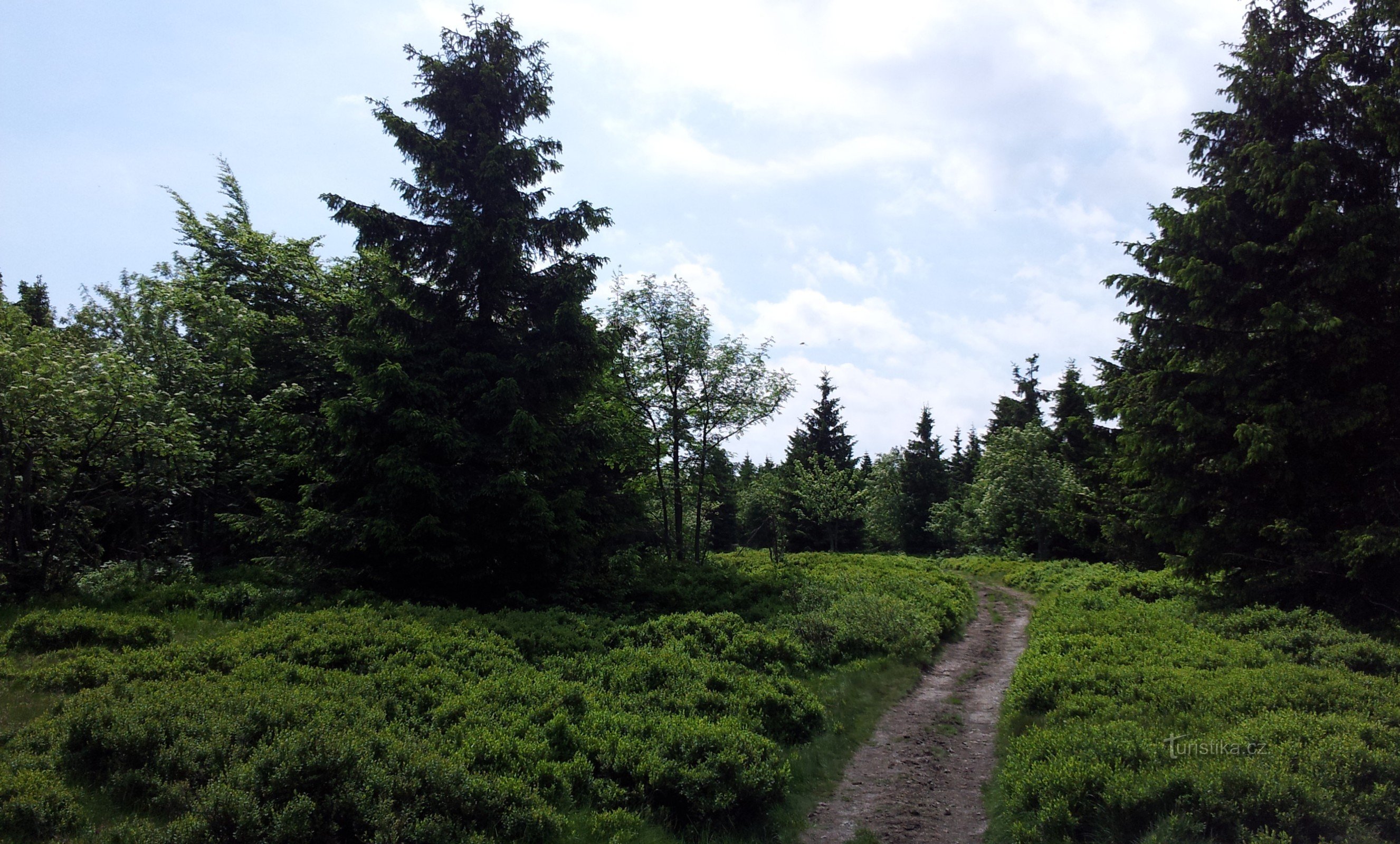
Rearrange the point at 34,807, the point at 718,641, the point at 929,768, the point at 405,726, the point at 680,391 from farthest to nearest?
the point at 680,391, the point at 718,641, the point at 929,768, the point at 405,726, the point at 34,807

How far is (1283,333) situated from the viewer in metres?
14.3

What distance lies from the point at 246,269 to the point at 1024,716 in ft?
89.8

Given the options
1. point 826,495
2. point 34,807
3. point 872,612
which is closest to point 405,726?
point 34,807

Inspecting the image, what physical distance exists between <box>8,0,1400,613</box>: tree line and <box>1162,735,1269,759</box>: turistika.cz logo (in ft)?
27.4

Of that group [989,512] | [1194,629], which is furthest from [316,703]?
[989,512]

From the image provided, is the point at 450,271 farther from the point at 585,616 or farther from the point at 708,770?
the point at 708,770

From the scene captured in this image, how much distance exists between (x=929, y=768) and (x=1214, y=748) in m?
3.90

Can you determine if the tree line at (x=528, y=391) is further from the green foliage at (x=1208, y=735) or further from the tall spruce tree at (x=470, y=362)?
the green foliage at (x=1208, y=735)

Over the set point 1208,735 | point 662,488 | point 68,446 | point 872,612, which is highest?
point 68,446

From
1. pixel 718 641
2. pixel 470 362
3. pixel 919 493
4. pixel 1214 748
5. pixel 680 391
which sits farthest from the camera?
pixel 919 493

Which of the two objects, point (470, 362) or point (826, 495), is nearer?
point (470, 362)

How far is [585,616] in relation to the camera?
14836 mm

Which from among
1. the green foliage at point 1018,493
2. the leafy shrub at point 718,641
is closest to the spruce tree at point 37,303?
the leafy shrub at point 718,641

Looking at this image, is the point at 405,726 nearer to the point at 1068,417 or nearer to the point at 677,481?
the point at 677,481
